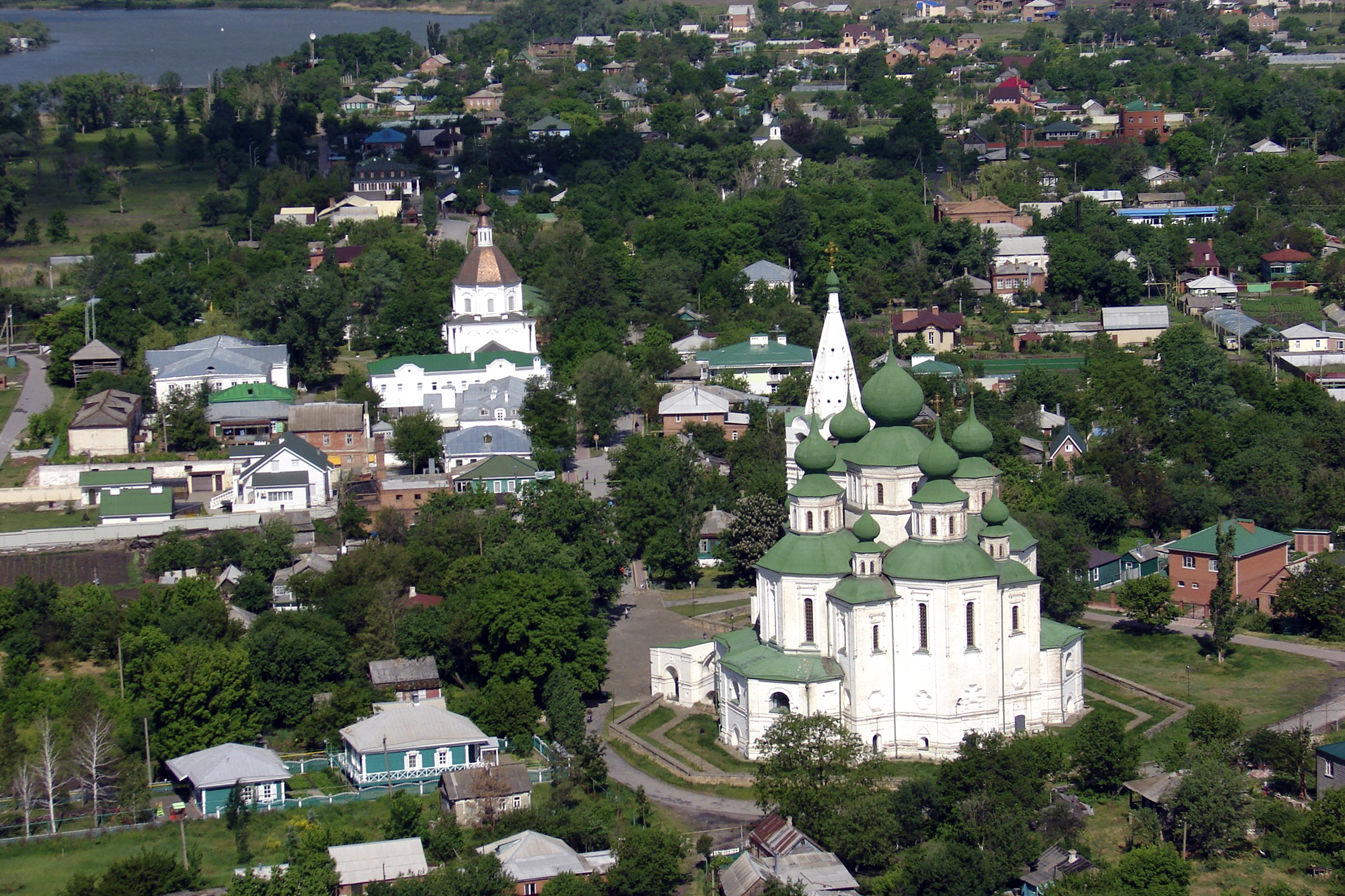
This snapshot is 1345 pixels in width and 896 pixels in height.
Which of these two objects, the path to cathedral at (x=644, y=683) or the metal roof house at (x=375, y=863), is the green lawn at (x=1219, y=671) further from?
the metal roof house at (x=375, y=863)

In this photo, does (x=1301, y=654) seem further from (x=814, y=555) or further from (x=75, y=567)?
(x=75, y=567)

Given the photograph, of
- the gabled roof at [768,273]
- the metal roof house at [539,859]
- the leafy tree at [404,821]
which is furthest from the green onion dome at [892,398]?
the gabled roof at [768,273]

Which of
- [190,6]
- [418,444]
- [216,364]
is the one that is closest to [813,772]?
[418,444]

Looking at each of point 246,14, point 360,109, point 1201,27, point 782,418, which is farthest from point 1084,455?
point 246,14

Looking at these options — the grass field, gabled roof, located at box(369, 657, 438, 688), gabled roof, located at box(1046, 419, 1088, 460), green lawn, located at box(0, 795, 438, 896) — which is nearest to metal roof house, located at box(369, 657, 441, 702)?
gabled roof, located at box(369, 657, 438, 688)

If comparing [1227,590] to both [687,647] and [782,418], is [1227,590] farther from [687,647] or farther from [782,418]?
[782,418]

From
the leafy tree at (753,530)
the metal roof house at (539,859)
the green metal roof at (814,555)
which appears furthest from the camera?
the leafy tree at (753,530)
